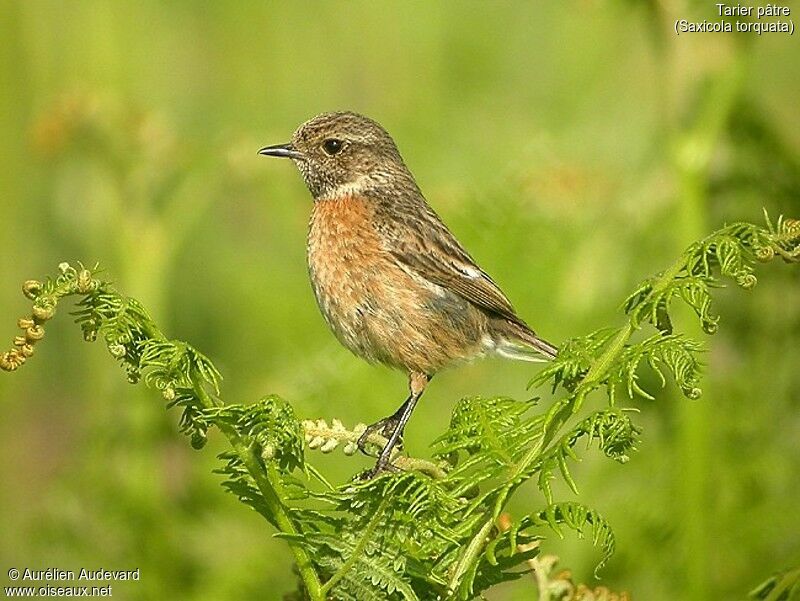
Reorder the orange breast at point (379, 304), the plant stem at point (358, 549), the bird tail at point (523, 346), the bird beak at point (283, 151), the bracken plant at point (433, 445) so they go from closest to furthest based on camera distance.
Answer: the bracken plant at point (433, 445)
the plant stem at point (358, 549)
the orange breast at point (379, 304)
the bird tail at point (523, 346)
the bird beak at point (283, 151)

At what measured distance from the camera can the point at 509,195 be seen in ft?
22.3

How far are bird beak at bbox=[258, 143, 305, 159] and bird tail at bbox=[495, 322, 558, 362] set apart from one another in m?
1.15

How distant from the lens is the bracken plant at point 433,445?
2990 mm

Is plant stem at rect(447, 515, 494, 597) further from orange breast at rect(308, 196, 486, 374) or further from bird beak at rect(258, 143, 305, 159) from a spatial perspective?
bird beak at rect(258, 143, 305, 159)

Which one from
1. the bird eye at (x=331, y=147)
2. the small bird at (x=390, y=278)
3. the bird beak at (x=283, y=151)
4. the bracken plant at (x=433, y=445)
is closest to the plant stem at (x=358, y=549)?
the bracken plant at (x=433, y=445)

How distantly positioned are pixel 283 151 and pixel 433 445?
2.94 m

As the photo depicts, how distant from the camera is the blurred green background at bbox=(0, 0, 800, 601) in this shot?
6.02 m

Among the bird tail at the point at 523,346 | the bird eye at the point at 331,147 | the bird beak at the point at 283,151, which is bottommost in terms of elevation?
the bird tail at the point at 523,346

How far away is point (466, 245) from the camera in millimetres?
6965

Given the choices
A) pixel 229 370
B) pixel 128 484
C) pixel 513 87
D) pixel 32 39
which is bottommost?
pixel 128 484

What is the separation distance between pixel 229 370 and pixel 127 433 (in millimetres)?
1792

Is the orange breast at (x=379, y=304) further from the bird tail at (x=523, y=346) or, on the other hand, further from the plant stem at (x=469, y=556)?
the plant stem at (x=469, y=556)

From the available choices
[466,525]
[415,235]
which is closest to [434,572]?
[466,525]

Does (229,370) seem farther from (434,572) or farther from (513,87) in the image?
(434,572)
